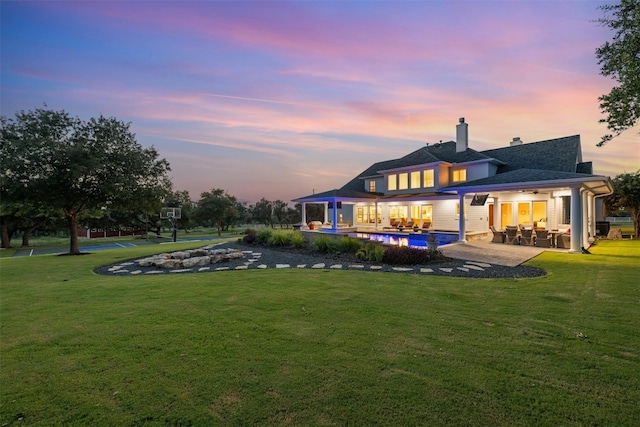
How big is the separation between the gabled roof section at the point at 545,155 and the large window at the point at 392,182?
301 inches

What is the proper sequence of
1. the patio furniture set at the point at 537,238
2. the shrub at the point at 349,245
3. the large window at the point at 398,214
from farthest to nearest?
the large window at the point at 398,214
the patio furniture set at the point at 537,238
the shrub at the point at 349,245

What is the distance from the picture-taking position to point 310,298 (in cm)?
606

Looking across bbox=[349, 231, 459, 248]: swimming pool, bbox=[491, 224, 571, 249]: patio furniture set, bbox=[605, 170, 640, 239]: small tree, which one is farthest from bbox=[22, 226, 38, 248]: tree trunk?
bbox=[605, 170, 640, 239]: small tree

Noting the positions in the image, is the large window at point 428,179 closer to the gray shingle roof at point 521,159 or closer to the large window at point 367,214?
the gray shingle roof at point 521,159

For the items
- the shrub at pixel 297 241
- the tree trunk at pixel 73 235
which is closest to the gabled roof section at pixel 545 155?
the shrub at pixel 297 241

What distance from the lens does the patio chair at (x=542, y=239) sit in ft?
47.6

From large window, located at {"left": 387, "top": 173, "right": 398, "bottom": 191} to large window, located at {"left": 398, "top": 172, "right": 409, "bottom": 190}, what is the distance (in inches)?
15.7

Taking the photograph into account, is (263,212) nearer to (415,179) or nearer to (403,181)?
(403,181)

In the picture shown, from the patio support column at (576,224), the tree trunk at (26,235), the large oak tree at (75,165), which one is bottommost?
the tree trunk at (26,235)

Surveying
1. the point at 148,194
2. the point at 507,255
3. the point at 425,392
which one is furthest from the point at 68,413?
the point at 148,194

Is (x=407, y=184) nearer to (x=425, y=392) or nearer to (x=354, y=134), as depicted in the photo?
(x=354, y=134)

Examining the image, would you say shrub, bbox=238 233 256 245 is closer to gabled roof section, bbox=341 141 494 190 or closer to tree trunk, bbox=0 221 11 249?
gabled roof section, bbox=341 141 494 190

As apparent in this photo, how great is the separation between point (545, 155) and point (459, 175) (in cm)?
545

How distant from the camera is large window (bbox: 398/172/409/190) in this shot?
24703mm
